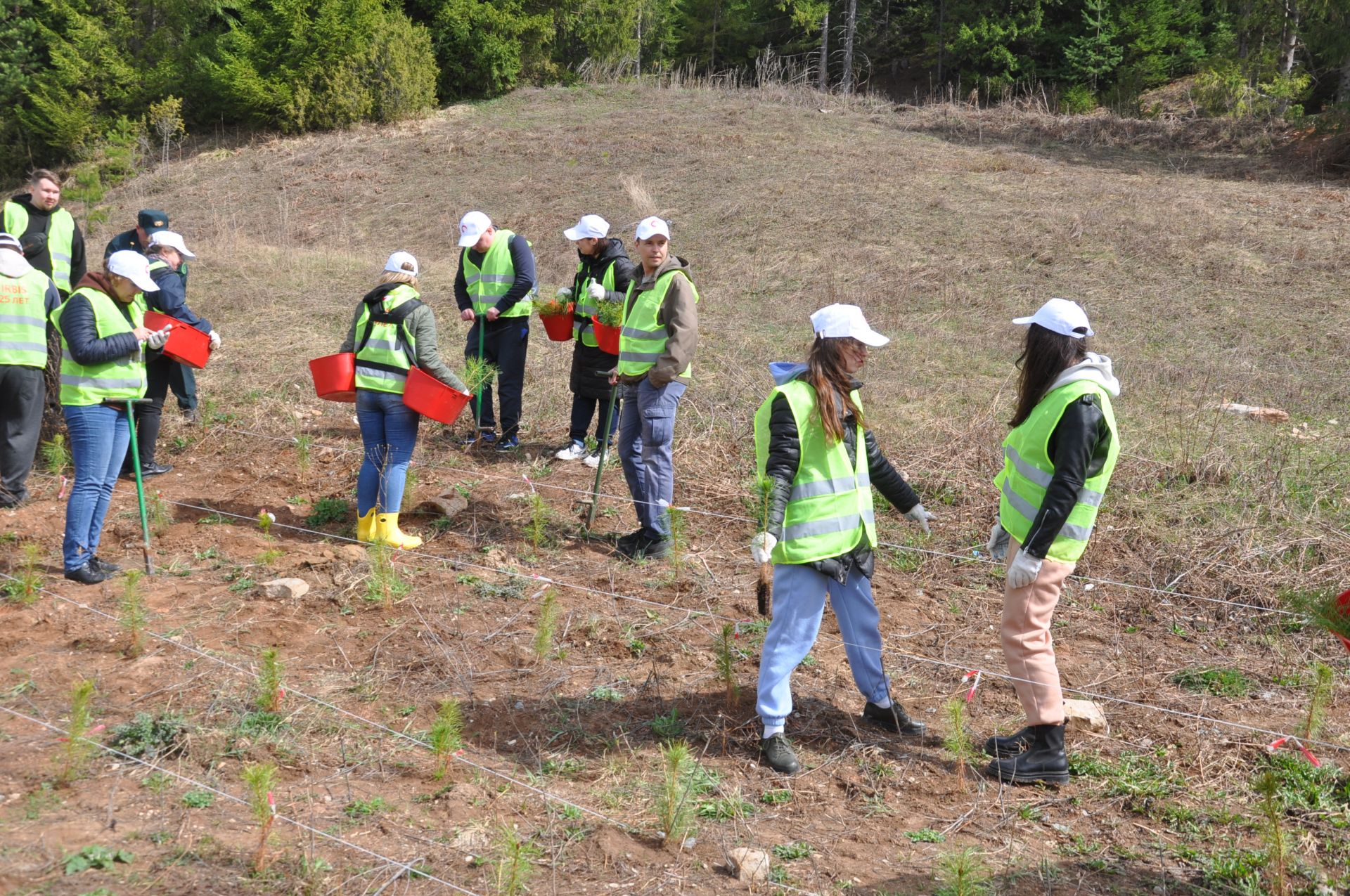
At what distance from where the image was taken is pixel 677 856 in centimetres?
337

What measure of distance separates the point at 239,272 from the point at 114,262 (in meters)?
9.22

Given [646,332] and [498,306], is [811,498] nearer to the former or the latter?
[646,332]

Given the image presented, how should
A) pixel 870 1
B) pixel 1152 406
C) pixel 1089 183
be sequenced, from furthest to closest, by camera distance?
pixel 870 1 < pixel 1089 183 < pixel 1152 406

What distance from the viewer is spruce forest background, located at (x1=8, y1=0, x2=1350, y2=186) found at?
26.5 m

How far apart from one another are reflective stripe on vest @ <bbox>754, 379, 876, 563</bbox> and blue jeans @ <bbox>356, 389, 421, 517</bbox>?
8.46 ft

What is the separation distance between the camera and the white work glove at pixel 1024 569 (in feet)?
12.1

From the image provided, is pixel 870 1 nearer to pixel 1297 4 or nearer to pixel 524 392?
pixel 1297 4

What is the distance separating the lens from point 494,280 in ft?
24.2

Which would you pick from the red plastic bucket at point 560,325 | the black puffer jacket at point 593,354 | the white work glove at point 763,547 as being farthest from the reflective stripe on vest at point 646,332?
the white work glove at point 763,547

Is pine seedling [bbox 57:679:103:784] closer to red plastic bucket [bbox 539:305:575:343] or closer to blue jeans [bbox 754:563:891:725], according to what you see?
blue jeans [bbox 754:563:891:725]

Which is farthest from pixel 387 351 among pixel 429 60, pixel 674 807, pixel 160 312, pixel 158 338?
pixel 429 60

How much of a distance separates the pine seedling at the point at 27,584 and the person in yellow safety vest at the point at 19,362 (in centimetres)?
142

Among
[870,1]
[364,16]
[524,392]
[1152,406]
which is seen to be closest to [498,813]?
[524,392]

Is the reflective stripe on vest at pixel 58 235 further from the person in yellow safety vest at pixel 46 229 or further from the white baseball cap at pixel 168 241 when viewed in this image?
the white baseball cap at pixel 168 241
